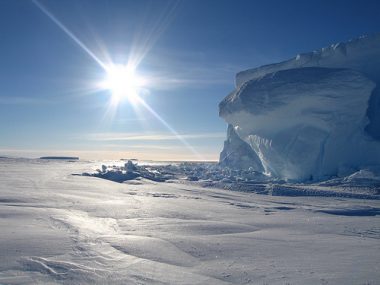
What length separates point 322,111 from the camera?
2075 cm

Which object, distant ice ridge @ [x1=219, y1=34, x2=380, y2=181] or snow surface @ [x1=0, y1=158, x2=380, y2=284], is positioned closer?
snow surface @ [x1=0, y1=158, x2=380, y2=284]

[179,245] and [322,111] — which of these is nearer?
[179,245]

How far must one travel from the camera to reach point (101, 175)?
22719 mm

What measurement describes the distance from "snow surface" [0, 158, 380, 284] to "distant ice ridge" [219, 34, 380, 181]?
9.96 meters

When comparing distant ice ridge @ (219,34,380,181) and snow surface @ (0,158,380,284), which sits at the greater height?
distant ice ridge @ (219,34,380,181)

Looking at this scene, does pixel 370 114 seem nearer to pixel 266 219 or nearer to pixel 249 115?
pixel 249 115

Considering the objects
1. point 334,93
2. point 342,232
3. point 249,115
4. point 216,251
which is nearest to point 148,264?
point 216,251

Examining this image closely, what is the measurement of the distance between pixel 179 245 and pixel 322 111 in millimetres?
16757

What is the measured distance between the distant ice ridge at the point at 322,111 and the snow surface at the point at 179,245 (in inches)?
392

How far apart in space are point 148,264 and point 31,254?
5.69 feet

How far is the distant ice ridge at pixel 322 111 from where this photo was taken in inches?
782

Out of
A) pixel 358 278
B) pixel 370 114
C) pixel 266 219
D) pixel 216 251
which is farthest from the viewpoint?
pixel 370 114

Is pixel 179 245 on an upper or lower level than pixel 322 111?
lower

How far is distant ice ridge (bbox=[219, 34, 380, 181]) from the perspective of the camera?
19875 mm
